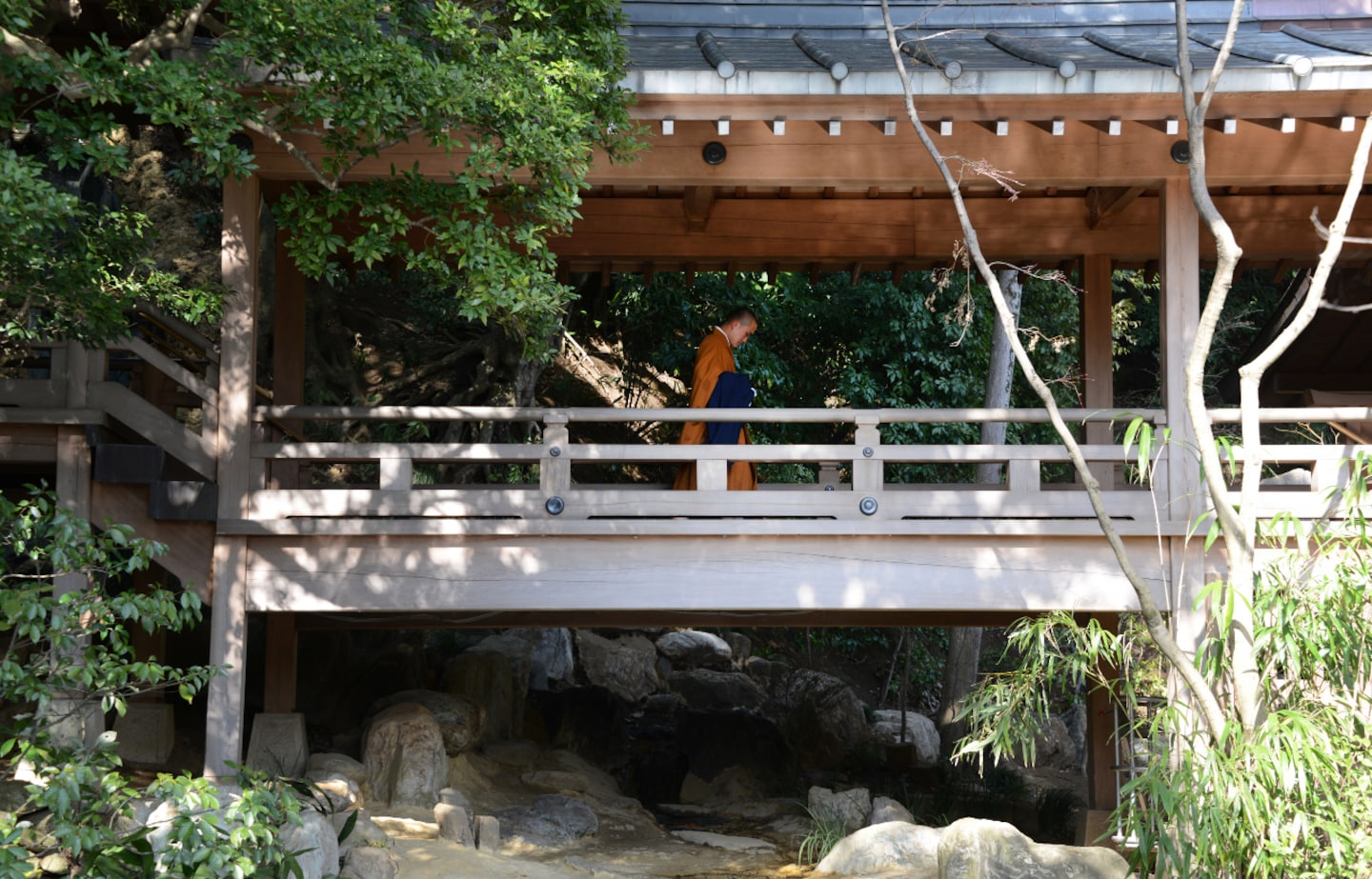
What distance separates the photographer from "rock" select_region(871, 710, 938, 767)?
14.1 metres

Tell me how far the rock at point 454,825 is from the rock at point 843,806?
2786 millimetres

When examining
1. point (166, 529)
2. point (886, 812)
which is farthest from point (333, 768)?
point (886, 812)

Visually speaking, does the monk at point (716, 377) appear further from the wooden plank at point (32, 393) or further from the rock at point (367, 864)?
the wooden plank at point (32, 393)

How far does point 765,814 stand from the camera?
10320mm

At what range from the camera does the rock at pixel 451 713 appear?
9047mm

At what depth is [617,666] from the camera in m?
14.6

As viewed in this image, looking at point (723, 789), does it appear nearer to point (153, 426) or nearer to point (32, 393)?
point (153, 426)

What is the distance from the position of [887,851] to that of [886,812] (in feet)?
5.69

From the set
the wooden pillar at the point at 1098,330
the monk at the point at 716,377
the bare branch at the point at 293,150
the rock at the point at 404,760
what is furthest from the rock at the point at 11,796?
the wooden pillar at the point at 1098,330

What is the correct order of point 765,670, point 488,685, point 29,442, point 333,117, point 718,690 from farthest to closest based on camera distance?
point 765,670
point 718,690
point 488,685
point 29,442
point 333,117

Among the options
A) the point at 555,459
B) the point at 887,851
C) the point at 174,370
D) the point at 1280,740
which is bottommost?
the point at 887,851

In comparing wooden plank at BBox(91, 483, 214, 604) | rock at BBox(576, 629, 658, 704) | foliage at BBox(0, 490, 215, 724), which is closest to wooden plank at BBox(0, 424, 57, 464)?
wooden plank at BBox(91, 483, 214, 604)

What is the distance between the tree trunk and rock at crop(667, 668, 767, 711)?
1982 mm

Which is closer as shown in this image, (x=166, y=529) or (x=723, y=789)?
(x=166, y=529)
